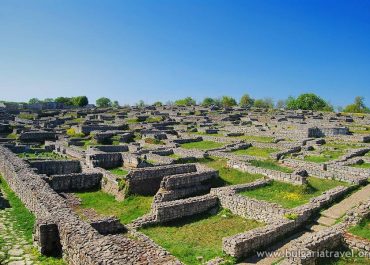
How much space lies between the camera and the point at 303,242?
41.7ft

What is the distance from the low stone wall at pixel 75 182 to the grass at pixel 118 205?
879mm

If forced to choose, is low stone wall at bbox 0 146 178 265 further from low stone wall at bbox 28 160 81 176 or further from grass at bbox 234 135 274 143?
grass at bbox 234 135 274 143

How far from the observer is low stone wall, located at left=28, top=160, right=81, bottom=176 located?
84.7 ft

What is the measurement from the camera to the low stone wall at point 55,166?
2582 cm

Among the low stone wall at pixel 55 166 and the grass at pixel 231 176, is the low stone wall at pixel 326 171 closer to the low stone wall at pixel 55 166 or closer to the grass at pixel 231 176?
the grass at pixel 231 176

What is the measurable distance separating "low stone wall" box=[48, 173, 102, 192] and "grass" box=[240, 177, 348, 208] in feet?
33.3

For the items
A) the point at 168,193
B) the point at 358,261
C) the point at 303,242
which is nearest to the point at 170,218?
the point at 168,193

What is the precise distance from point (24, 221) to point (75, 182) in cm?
735

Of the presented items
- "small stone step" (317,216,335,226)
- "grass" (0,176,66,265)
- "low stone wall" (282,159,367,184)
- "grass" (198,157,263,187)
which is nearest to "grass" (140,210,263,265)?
"small stone step" (317,216,335,226)

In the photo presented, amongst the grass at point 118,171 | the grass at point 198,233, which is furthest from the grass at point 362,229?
the grass at point 118,171

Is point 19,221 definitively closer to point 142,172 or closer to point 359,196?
point 142,172

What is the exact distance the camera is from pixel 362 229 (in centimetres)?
1393

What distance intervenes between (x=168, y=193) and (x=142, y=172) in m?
2.78

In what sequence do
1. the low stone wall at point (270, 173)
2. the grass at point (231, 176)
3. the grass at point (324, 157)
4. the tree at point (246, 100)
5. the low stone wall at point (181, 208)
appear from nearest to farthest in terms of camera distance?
the low stone wall at point (181, 208) < the low stone wall at point (270, 173) < the grass at point (231, 176) < the grass at point (324, 157) < the tree at point (246, 100)
